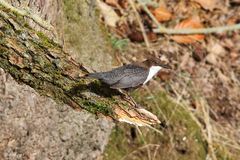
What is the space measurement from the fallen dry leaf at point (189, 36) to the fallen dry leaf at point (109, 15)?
0.52 m

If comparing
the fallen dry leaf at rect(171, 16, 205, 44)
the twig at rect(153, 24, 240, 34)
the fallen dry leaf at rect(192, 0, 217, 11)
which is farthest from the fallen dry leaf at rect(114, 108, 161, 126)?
the fallen dry leaf at rect(192, 0, 217, 11)

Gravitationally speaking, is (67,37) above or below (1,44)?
below

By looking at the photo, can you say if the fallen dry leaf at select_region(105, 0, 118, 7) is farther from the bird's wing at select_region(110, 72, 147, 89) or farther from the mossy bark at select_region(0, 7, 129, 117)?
the bird's wing at select_region(110, 72, 147, 89)

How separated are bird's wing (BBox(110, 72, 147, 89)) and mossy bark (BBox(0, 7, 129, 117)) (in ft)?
0.55

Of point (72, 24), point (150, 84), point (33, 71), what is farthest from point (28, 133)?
point (150, 84)

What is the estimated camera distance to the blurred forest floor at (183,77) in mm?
4059

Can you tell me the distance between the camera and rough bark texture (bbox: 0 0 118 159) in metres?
2.35

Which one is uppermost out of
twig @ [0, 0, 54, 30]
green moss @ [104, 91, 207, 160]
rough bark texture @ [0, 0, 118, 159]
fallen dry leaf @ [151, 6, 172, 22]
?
twig @ [0, 0, 54, 30]

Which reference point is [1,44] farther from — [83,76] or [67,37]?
[67,37]

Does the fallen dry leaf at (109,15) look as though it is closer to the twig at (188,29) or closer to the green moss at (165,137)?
the twig at (188,29)

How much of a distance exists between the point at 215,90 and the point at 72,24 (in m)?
1.69

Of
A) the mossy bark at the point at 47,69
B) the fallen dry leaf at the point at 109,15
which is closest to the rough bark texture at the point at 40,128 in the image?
the mossy bark at the point at 47,69

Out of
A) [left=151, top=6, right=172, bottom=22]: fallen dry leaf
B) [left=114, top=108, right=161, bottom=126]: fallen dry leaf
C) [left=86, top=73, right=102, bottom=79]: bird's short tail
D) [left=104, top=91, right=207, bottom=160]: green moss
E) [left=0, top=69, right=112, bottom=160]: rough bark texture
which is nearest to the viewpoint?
[left=86, top=73, right=102, bottom=79]: bird's short tail

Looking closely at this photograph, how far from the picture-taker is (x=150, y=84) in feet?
14.1
